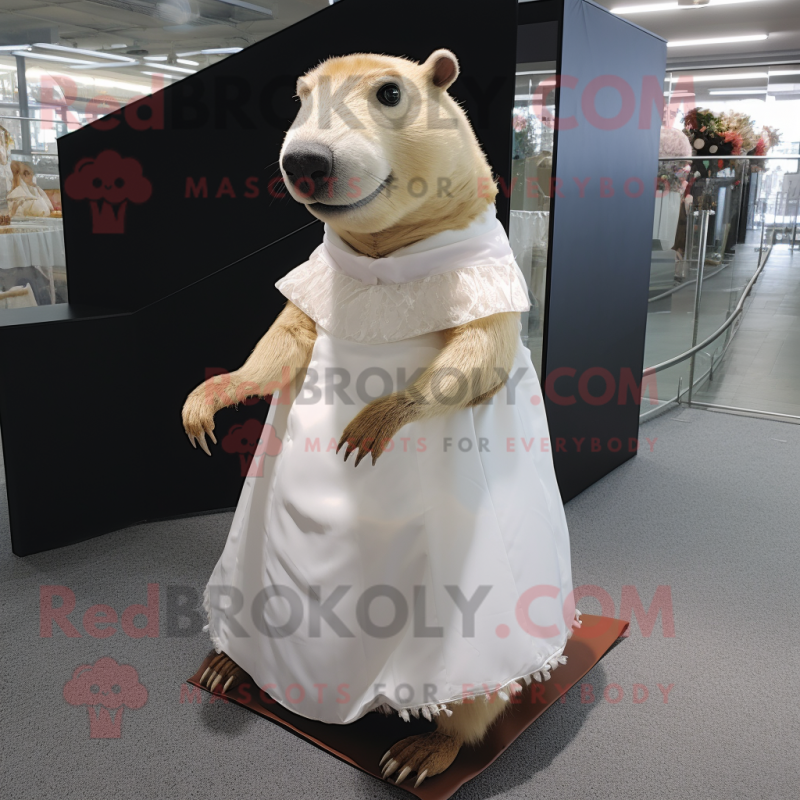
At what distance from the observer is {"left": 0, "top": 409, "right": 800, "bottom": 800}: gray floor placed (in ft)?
4.87

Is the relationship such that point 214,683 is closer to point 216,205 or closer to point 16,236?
point 216,205

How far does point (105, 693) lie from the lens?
175cm

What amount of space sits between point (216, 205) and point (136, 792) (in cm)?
186

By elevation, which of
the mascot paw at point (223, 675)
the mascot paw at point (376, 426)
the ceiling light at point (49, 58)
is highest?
the ceiling light at point (49, 58)

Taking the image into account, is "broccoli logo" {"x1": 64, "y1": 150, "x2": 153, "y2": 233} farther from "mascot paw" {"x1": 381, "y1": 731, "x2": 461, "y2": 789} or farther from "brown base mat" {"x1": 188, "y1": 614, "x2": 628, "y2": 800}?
"mascot paw" {"x1": 381, "y1": 731, "x2": 461, "y2": 789}

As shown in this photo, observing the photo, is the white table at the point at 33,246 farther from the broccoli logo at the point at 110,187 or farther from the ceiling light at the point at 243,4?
the ceiling light at the point at 243,4

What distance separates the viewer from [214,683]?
5.58ft

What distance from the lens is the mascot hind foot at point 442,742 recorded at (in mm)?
1380

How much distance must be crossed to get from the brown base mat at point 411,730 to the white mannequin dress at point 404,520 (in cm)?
15

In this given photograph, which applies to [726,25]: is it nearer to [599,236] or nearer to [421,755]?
[599,236]

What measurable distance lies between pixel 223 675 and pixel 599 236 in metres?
2.05

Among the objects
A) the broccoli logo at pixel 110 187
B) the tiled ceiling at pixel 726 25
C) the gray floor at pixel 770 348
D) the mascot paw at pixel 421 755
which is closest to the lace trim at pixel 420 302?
the mascot paw at pixel 421 755

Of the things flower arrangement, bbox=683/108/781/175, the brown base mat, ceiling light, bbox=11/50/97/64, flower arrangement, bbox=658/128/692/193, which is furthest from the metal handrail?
ceiling light, bbox=11/50/97/64

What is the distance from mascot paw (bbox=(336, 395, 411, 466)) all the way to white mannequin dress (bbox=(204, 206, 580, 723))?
114mm
